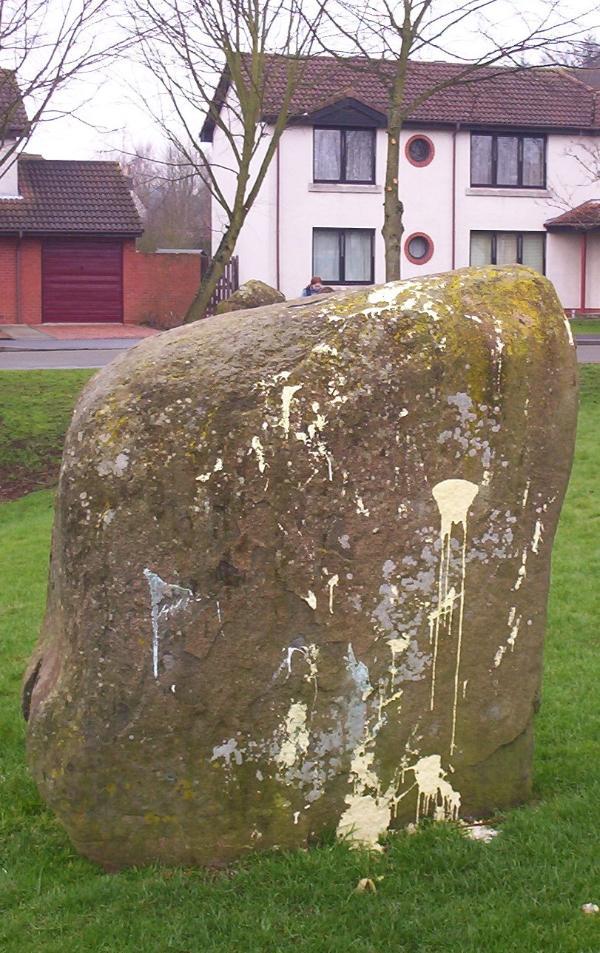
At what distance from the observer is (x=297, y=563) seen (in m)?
4.31

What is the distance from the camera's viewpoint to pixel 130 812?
4379mm

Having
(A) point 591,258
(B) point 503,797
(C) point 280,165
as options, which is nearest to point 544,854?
(B) point 503,797

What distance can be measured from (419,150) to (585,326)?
780 cm

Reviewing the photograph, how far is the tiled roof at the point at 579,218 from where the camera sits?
1425 inches

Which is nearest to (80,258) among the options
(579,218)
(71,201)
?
(71,201)

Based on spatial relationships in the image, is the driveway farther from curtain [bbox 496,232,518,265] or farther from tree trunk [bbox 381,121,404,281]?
curtain [bbox 496,232,518,265]

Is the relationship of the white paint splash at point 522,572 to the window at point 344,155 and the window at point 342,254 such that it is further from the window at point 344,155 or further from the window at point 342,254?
the window at point 344,155

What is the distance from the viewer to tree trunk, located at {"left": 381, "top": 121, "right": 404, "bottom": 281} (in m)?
17.6

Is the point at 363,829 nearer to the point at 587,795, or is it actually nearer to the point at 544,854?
the point at 544,854

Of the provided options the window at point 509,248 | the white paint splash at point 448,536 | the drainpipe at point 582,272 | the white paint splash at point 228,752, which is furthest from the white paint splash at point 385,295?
the drainpipe at point 582,272

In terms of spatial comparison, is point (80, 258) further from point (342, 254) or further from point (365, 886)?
point (365, 886)

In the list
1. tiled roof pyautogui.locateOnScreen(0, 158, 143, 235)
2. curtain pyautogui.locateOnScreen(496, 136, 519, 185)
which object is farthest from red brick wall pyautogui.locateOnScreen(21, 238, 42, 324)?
curtain pyautogui.locateOnScreen(496, 136, 519, 185)

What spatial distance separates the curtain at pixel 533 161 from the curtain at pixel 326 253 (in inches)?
266

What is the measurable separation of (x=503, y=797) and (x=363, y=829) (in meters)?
0.61
